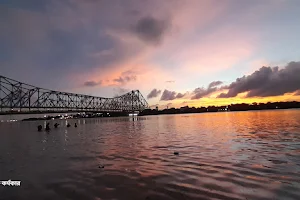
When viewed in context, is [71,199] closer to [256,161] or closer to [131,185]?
[131,185]

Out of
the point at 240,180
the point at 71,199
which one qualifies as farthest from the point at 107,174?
the point at 240,180

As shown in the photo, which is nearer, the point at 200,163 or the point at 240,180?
the point at 240,180

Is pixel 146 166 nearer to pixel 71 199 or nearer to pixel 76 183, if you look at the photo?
pixel 76 183

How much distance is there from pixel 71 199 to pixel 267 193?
299 inches

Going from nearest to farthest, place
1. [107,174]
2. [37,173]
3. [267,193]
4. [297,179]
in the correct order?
[267,193]
[297,179]
[107,174]
[37,173]

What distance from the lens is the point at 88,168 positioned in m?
14.8

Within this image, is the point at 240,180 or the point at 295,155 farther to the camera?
the point at 295,155

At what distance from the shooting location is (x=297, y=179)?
10.5 m

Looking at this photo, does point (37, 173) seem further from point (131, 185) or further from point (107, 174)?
point (131, 185)

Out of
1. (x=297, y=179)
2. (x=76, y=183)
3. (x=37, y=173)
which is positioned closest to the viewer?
(x=297, y=179)

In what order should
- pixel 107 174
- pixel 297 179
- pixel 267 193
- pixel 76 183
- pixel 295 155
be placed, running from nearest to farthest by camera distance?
pixel 267 193
pixel 297 179
pixel 76 183
pixel 107 174
pixel 295 155

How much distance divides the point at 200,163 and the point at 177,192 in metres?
5.69

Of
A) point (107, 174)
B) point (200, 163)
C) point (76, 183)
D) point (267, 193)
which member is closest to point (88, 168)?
point (107, 174)

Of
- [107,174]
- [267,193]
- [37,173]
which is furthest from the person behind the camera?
[37,173]
